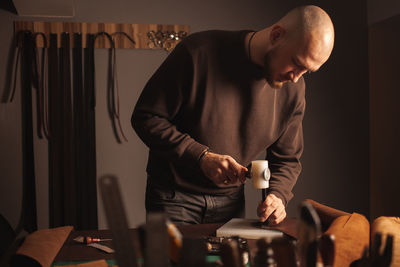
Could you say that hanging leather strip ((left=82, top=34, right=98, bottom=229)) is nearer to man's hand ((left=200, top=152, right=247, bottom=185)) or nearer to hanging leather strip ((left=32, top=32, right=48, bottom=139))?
hanging leather strip ((left=32, top=32, right=48, bottom=139))

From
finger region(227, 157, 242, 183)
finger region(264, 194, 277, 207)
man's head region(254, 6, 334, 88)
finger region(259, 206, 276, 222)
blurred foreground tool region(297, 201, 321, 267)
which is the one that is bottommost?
finger region(259, 206, 276, 222)

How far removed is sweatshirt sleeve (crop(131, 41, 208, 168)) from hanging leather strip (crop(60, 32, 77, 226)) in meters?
1.88

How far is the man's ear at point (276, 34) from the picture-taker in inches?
65.1

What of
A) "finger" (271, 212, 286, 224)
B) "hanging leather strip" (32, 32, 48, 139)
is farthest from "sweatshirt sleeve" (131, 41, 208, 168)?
"hanging leather strip" (32, 32, 48, 139)

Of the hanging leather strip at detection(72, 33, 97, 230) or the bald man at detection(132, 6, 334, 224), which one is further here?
the hanging leather strip at detection(72, 33, 97, 230)

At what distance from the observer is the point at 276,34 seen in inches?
66.2

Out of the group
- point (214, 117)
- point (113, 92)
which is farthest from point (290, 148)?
point (113, 92)

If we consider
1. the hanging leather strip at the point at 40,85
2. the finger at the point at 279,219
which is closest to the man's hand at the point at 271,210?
the finger at the point at 279,219

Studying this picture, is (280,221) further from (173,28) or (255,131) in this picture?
(173,28)

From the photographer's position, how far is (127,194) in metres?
3.72

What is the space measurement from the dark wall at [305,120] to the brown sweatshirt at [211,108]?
5.89 ft

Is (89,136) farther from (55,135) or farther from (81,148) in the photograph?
(55,135)

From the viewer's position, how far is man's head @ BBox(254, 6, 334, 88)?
1519mm

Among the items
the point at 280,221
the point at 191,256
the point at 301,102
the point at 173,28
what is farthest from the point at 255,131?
the point at 173,28
